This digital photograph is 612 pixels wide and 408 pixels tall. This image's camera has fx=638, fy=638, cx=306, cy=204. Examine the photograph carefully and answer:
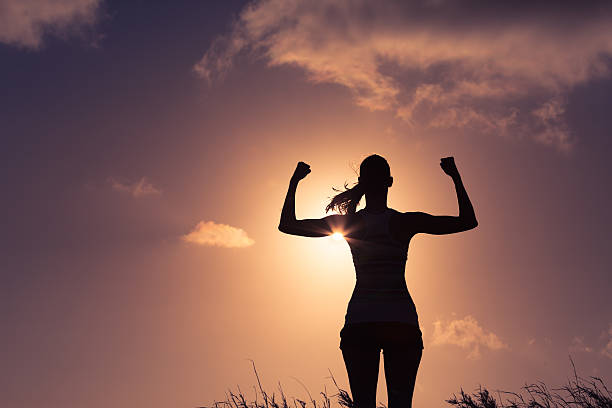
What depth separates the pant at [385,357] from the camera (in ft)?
14.5

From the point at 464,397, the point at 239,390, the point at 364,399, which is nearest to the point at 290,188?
the point at 364,399

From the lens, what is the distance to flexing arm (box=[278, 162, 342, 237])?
4.72m

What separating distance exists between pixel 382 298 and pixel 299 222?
87cm

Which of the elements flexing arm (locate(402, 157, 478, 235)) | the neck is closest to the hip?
flexing arm (locate(402, 157, 478, 235))

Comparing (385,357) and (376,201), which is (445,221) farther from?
(385,357)

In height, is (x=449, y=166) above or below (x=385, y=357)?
above

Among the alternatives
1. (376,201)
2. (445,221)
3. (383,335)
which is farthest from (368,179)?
(383,335)

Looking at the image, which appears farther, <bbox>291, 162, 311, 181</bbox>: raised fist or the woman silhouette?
<bbox>291, 162, 311, 181</bbox>: raised fist

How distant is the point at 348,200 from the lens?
5070mm

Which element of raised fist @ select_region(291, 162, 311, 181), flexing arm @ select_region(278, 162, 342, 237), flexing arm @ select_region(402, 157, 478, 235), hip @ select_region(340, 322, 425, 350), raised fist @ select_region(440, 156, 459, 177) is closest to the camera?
hip @ select_region(340, 322, 425, 350)

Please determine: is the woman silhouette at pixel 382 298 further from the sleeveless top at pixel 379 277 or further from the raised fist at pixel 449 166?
the raised fist at pixel 449 166

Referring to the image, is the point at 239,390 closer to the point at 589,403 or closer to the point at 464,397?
the point at 464,397

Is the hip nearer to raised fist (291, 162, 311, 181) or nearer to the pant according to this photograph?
the pant

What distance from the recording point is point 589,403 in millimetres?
6762
